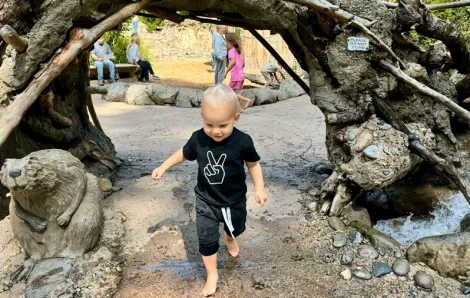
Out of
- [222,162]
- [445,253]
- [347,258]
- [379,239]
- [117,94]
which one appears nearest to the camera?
[222,162]

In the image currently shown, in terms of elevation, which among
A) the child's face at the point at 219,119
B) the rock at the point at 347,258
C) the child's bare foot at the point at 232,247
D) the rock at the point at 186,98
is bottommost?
the rock at the point at 186,98

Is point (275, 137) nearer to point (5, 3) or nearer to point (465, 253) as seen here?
point (465, 253)

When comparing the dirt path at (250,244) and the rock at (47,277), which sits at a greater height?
the rock at (47,277)

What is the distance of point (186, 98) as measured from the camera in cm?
1027

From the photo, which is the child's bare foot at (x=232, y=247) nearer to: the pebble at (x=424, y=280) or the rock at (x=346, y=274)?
the rock at (x=346, y=274)

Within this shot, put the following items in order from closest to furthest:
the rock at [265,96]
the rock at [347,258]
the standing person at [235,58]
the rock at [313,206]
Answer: the rock at [347,258]
the rock at [313,206]
the standing person at [235,58]
the rock at [265,96]

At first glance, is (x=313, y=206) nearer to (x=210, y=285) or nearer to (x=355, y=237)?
(x=355, y=237)

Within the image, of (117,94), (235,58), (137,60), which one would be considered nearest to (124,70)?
(137,60)

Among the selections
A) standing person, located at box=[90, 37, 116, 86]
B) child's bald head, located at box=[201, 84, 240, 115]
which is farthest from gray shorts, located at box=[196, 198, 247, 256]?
standing person, located at box=[90, 37, 116, 86]

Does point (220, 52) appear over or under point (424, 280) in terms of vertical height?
under

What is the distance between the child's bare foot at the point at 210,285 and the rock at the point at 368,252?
3.73 ft

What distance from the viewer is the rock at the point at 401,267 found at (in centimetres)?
281

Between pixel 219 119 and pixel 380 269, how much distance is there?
1607mm

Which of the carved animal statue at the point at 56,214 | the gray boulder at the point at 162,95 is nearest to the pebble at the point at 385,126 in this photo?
the carved animal statue at the point at 56,214
